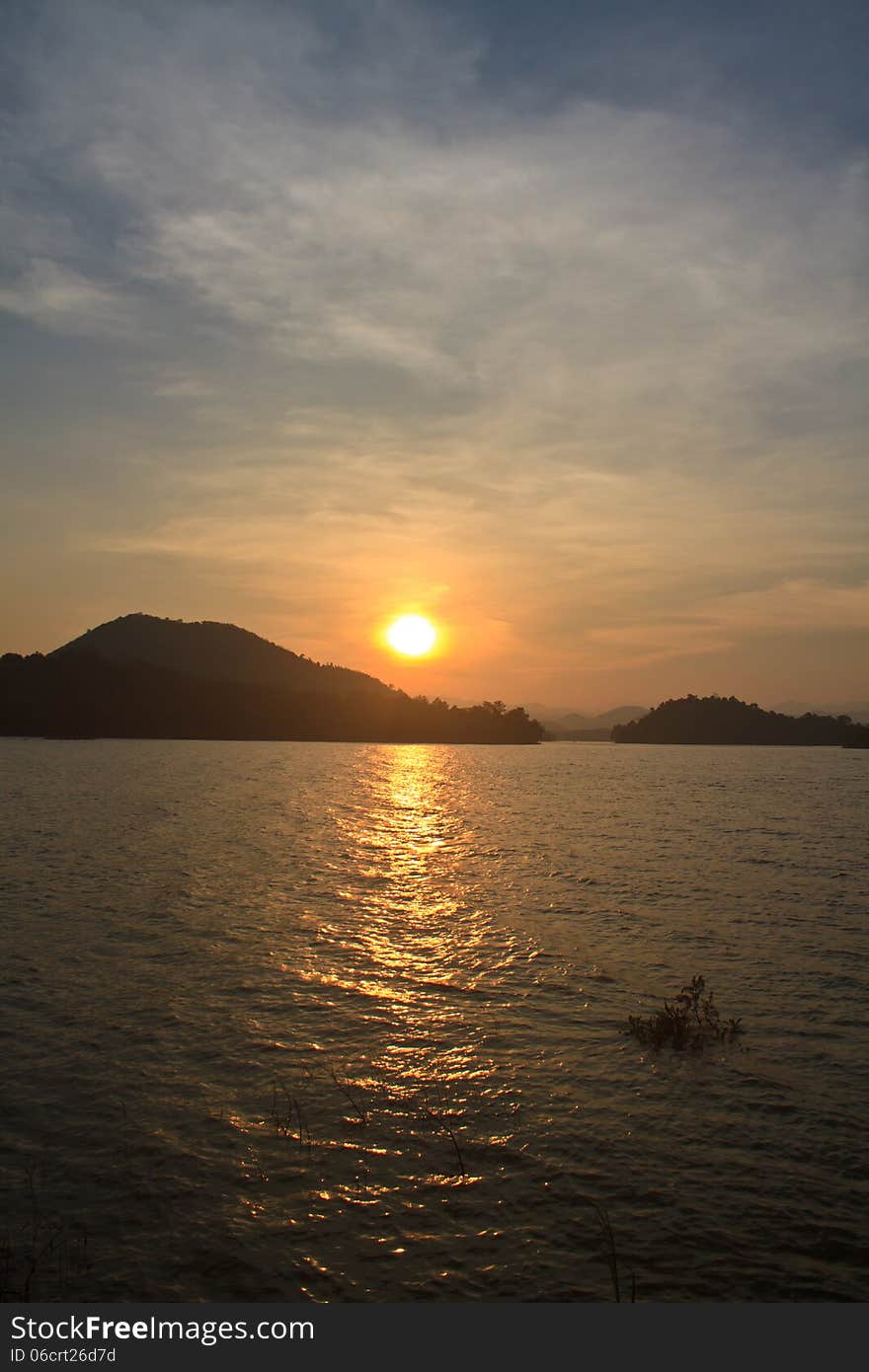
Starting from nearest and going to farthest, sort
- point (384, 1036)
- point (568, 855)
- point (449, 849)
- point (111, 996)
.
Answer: point (384, 1036) → point (111, 996) → point (568, 855) → point (449, 849)

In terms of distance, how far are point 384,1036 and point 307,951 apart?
878 centimetres

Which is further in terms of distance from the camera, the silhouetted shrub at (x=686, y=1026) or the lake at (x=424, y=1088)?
the silhouetted shrub at (x=686, y=1026)

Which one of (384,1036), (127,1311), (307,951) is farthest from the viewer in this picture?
(307,951)

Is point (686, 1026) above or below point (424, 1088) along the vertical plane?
above

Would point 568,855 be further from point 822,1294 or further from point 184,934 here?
point 822,1294

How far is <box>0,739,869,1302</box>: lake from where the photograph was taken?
1283 cm

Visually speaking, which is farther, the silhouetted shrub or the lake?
the silhouetted shrub

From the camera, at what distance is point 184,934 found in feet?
107

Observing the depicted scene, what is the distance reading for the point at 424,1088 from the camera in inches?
758

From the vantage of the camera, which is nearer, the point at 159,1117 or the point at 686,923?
the point at 159,1117

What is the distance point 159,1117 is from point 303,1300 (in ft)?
21.6

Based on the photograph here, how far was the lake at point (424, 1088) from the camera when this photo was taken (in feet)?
42.1

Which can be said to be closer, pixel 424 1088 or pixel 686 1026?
pixel 424 1088

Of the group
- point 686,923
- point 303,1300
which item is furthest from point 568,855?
point 303,1300
